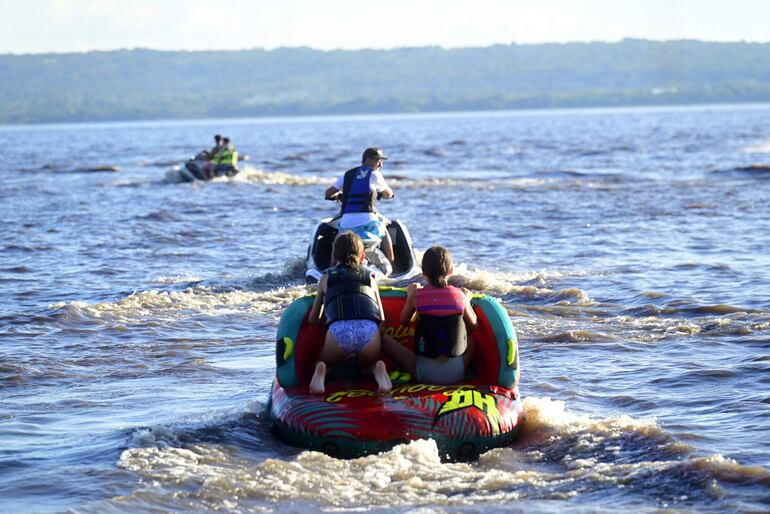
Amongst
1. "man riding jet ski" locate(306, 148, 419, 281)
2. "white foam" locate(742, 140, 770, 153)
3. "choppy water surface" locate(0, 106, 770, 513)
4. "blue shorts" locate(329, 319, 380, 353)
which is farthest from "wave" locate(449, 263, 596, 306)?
"white foam" locate(742, 140, 770, 153)

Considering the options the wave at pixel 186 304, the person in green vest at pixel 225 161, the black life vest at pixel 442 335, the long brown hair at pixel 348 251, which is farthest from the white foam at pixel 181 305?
the person in green vest at pixel 225 161

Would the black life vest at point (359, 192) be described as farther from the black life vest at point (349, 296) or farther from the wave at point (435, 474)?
the wave at point (435, 474)

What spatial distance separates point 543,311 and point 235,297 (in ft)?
11.9

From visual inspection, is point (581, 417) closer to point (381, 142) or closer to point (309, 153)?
point (309, 153)

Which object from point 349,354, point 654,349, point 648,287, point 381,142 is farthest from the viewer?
point 381,142

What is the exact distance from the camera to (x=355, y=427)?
7.85 meters

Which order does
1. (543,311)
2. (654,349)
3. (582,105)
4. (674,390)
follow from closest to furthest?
(674,390) → (654,349) → (543,311) → (582,105)

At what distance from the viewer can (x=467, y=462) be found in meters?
7.92

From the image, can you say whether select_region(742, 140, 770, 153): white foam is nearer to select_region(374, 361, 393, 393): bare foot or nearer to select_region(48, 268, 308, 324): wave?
select_region(48, 268, 308, 324): wave

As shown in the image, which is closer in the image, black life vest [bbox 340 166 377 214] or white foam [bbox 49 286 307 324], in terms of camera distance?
white foam [bbox 49 286 307 324]

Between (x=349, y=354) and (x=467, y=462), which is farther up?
(x=349, y=354)

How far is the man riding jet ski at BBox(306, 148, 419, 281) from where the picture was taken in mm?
13789

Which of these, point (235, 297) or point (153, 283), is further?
point (153, 283)

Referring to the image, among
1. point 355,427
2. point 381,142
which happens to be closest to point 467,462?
point 355,427
